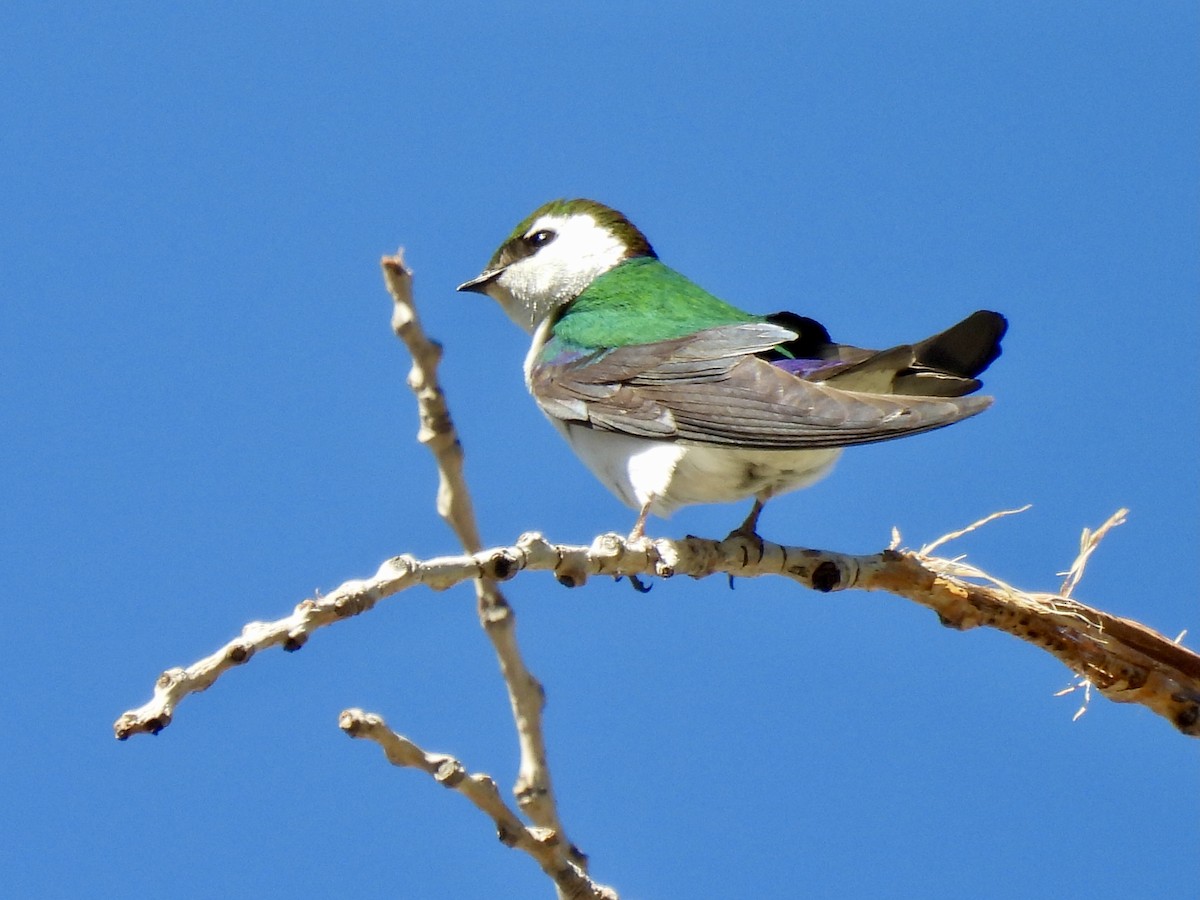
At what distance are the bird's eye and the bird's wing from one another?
0.83 meters

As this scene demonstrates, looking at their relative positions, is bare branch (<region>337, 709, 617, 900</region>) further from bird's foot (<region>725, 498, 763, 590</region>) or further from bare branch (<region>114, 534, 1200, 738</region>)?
bird's foot (<region>725, 498, 763, 590</region>)

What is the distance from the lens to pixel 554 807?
2992 millimetres

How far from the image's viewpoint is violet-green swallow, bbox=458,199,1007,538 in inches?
171

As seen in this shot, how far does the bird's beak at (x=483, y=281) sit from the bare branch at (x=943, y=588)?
2.15 meters

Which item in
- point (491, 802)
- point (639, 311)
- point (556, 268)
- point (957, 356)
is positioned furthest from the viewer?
point (556, 268)

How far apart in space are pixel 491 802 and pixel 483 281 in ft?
12.8

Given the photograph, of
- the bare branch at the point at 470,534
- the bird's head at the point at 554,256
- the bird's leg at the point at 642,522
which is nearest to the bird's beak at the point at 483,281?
the bird's head at the point at 554,256

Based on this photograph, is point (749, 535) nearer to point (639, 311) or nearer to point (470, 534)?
point (639, 311)

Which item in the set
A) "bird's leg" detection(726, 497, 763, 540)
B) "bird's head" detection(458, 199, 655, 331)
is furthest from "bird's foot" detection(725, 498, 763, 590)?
"bird's head" detection(458, 199, 655, 331)

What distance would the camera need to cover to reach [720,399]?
4.65m

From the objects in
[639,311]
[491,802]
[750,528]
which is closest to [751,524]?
[750,528]

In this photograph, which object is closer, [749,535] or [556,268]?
[749,535]

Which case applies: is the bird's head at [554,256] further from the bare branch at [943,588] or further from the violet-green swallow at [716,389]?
the bare branch at [943,588]

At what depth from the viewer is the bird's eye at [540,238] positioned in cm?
619
